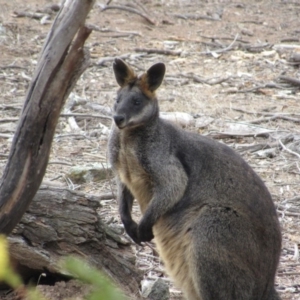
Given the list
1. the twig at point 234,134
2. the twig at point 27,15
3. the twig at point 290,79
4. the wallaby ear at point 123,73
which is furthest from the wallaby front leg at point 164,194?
the twig at point 27,15

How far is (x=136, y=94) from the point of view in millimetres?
5316

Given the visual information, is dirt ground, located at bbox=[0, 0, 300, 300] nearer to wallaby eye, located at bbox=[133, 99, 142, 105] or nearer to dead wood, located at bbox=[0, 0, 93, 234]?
dead wood, located at bbox=[0, 0, 93, 234]

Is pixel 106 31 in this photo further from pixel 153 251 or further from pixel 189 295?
pixel 189 295

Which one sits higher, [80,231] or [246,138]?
[246,138]

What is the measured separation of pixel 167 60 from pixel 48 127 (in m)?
9.30

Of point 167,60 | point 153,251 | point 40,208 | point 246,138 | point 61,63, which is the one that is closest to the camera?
point 61,63

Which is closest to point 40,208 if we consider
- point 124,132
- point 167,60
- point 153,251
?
point 124,132

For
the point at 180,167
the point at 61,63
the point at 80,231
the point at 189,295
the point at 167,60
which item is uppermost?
the point at 167,60

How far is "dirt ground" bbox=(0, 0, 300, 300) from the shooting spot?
778 centimetres

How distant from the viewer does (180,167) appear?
17.4ft

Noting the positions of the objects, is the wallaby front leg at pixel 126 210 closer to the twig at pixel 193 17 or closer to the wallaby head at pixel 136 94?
the wallaby head at pixel 136 94

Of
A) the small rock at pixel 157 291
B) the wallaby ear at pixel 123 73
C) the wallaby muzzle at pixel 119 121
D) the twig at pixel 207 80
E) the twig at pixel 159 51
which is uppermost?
the twig at pixel 159 51

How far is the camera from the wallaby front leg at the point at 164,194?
17.0 ft

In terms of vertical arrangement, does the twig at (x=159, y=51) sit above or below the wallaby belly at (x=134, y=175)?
above
